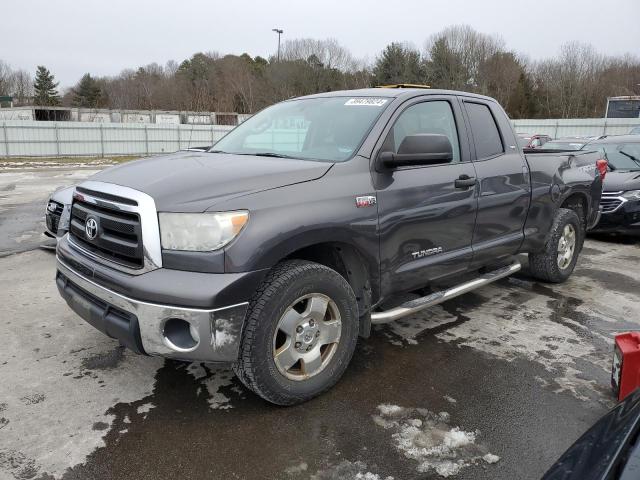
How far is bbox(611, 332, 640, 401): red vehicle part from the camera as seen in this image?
295 cm

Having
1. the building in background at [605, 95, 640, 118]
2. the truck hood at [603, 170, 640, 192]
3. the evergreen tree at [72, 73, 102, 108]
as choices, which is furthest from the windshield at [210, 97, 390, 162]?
the evergreen tree at [72, 73, 102, 108]

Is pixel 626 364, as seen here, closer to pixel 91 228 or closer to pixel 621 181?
pixel 91 228

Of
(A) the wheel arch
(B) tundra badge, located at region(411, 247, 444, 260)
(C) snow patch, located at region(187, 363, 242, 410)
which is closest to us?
(C) snow patch, located at region(187, 363, 242, 410)

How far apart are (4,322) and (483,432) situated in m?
3.82

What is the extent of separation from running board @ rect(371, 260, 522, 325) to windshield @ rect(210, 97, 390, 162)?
107 cm

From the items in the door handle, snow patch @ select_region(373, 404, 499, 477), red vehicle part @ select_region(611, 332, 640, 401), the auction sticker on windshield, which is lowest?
snow patch @ select_region(373, 404, 499, 477)

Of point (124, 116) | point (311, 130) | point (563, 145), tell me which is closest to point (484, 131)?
point (311, 130)

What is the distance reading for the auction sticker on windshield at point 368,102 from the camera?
359cm

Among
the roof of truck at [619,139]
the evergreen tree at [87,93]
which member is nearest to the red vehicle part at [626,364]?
the roof of truck at [619,139]

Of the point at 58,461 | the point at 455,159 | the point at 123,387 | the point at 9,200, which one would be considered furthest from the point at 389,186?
the point at 9,200

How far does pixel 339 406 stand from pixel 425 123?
2.13m

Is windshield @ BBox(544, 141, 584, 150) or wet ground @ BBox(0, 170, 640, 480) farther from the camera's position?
windshield @ BBox(544, 141, 584, 150)

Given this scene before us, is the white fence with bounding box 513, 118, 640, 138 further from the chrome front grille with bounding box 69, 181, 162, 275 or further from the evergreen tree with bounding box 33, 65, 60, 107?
the evergreen tree with bounding box 33, 65, 60, 107

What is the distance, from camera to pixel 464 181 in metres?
3.83
